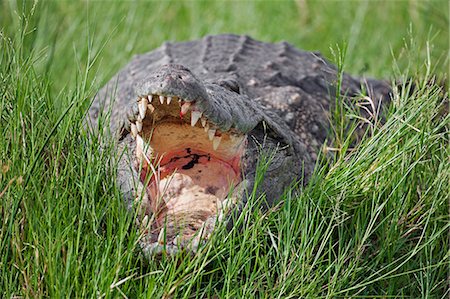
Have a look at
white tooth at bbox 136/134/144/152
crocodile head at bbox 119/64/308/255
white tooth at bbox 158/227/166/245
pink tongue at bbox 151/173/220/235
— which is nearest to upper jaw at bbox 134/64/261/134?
crocodile head at bbox 119/64/308/255

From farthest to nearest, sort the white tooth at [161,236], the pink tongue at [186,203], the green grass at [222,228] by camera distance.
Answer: the pink tongue at [186,203] < the white tooth at [161,236] < the green grass at [222,228]

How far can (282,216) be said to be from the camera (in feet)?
10.7

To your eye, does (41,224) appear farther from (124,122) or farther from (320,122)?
(320,122)

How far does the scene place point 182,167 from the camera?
145 inches

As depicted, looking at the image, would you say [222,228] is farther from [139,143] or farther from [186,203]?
[139,143]

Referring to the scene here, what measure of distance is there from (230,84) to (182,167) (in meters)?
0.53

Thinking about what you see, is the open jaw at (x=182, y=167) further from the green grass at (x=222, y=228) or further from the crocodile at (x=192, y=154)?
the green grass at (x=222, y=228)

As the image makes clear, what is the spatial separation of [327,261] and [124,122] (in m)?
1.01

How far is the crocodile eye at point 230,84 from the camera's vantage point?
3.96 m

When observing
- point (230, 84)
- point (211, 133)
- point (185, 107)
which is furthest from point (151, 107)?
point (230, 84)

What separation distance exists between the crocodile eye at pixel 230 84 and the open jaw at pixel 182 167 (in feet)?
1.31

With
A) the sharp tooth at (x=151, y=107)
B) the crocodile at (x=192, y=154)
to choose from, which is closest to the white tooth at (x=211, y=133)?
the crocodile at (x=192, y=154)

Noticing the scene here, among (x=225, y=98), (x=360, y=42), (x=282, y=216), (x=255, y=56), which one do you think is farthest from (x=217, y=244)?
(x=360, y=42)

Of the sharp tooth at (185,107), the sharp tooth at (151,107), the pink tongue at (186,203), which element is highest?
the sharp tooth at (185,107)
